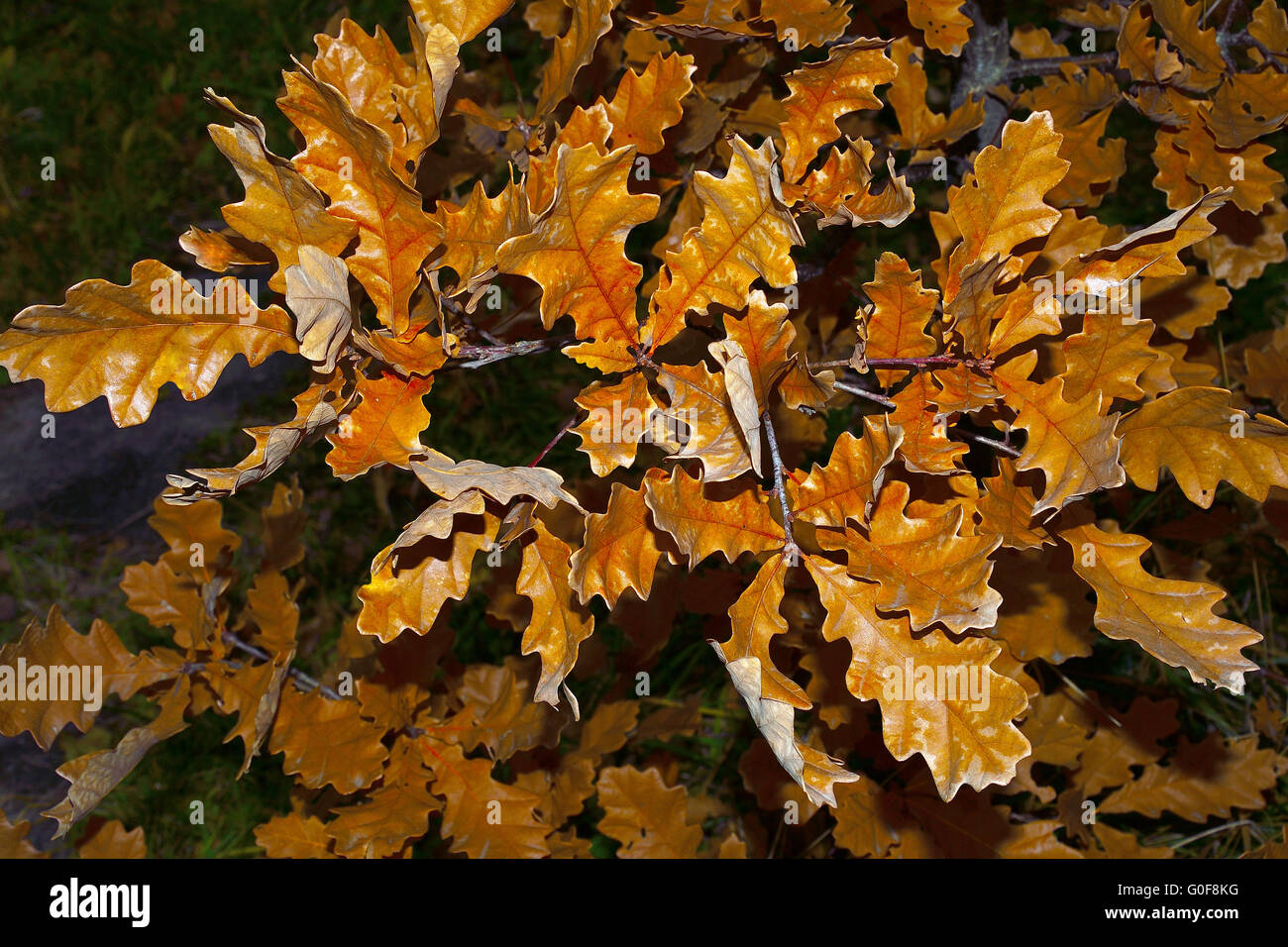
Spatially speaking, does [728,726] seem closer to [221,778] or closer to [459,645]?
[459,645]

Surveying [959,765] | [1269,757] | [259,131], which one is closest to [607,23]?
[259,131]

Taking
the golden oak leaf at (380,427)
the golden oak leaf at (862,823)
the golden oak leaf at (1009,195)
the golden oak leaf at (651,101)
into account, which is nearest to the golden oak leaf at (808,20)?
the golden oak leaf at (651,101)

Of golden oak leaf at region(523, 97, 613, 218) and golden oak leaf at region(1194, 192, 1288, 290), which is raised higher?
golden oak leaf at region(523, 97, 613, 218)

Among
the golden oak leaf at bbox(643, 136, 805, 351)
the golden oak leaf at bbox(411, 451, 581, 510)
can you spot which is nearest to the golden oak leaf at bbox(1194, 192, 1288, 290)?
the golden oak leaf at bbox(643, 136, 805, 351)

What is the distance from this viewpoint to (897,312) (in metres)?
1.37

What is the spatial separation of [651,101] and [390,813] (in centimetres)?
125

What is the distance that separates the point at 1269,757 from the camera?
238 cm

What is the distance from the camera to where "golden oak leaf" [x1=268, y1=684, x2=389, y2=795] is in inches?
70.9

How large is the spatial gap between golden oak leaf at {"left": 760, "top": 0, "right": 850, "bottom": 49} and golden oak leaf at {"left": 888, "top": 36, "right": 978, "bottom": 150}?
37 cm

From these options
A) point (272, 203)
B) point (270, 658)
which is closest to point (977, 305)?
point (272, 203)

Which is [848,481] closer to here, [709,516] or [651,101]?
[709,516]

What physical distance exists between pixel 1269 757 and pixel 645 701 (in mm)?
1543

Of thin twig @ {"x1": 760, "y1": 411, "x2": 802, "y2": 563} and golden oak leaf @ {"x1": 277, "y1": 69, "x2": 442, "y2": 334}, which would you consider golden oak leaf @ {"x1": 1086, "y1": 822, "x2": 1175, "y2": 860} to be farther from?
golden oak leaf @ {"x1": 277, "y1": 69, "x2": 442, "y2": 334}

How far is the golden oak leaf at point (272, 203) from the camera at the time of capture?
1.18 meters
